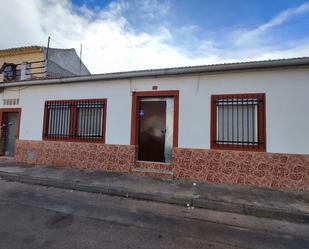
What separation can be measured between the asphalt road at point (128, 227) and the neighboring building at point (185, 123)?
205cm

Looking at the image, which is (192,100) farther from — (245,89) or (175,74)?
(245,89)

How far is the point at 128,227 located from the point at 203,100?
4389mm

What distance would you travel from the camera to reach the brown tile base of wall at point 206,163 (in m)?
5.55

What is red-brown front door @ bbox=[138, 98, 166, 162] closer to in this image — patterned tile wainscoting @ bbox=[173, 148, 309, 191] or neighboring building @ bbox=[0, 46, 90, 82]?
patterned tile wainscoting @ bbox=[173, 148, 309, 191]

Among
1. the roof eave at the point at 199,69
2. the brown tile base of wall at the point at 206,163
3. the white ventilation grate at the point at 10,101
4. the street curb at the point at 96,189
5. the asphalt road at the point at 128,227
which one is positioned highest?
the roof eave at the point at 199,69

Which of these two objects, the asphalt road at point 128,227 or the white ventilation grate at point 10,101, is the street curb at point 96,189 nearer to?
the asphalt road at point 128,227

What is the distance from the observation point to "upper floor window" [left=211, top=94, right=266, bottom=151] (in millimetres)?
5910

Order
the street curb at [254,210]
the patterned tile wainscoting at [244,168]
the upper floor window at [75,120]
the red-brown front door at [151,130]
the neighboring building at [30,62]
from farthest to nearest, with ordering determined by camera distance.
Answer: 1. the neighboring building at [30,62]
2. the upper floor window at [75,120]
3. the red-brown front door at [151,130]
4. the patterned tile wainscoting at [244,168]
5. the street curb at [254,210]

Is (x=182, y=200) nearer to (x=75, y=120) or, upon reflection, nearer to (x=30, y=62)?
(x=75, y=120)

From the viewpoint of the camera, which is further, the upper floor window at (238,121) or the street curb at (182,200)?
the upper floor window at (238,121)

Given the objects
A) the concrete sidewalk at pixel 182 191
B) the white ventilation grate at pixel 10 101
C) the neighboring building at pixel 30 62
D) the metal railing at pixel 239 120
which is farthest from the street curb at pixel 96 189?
the neighboring building at pixel 30 62

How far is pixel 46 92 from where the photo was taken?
8766 millimetres

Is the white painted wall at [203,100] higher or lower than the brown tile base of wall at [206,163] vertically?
higher

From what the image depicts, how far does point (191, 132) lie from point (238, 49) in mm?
5482
